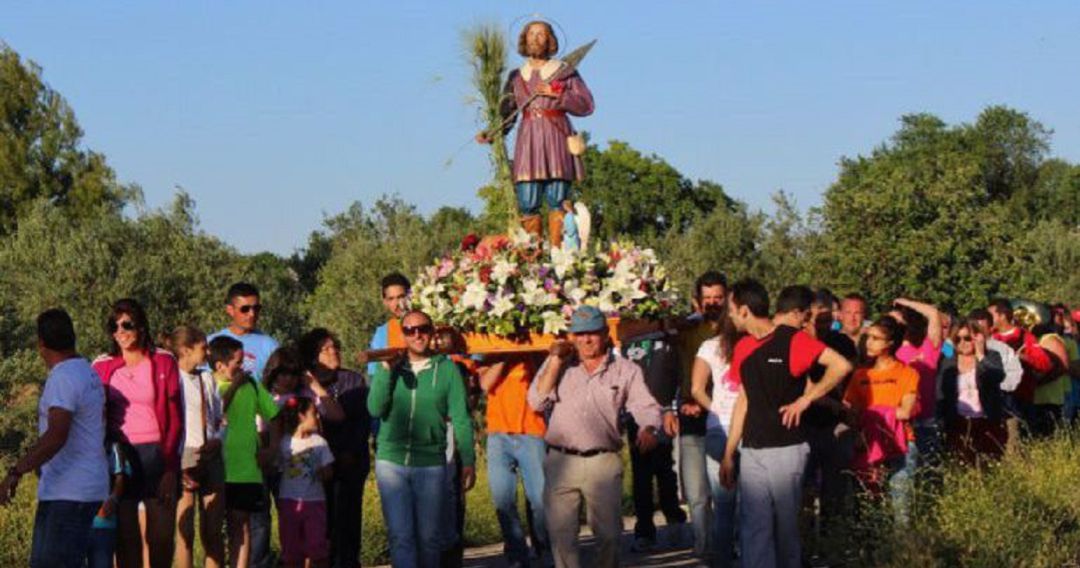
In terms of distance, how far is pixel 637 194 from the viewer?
3167 inches

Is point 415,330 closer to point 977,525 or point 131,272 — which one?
point 977,525

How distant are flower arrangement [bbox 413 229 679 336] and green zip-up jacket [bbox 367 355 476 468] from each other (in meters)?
0.97

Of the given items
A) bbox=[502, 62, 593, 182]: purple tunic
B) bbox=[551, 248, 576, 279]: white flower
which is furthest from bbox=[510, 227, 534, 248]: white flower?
bbox=[502, 62, 593, 182]: purple tunic

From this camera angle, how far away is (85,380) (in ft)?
33.6

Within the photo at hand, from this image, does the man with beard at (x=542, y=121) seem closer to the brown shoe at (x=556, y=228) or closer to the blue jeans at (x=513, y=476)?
the brown shoe at (x=556, y=228)

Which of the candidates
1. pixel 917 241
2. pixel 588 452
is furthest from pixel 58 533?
pixel 917 241

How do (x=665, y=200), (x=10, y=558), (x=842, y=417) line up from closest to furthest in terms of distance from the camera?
(x=842, y=417)
(x=10, y=558)
(x=665, y=200)

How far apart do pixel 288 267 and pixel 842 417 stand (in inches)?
3105

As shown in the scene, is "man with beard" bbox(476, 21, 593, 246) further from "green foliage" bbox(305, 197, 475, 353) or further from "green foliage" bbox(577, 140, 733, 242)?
"green foliage" bbox(577, 140, 733, 242)

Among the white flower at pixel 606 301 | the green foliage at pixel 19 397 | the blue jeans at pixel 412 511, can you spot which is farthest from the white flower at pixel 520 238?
the green foliage at pixel 19 397

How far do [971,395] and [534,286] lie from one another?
5013mm

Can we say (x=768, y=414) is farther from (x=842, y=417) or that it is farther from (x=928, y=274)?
(x=928, y=274)

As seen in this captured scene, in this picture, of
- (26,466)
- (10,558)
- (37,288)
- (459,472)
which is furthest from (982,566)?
(37,288)

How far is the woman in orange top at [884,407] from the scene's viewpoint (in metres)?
13.8
